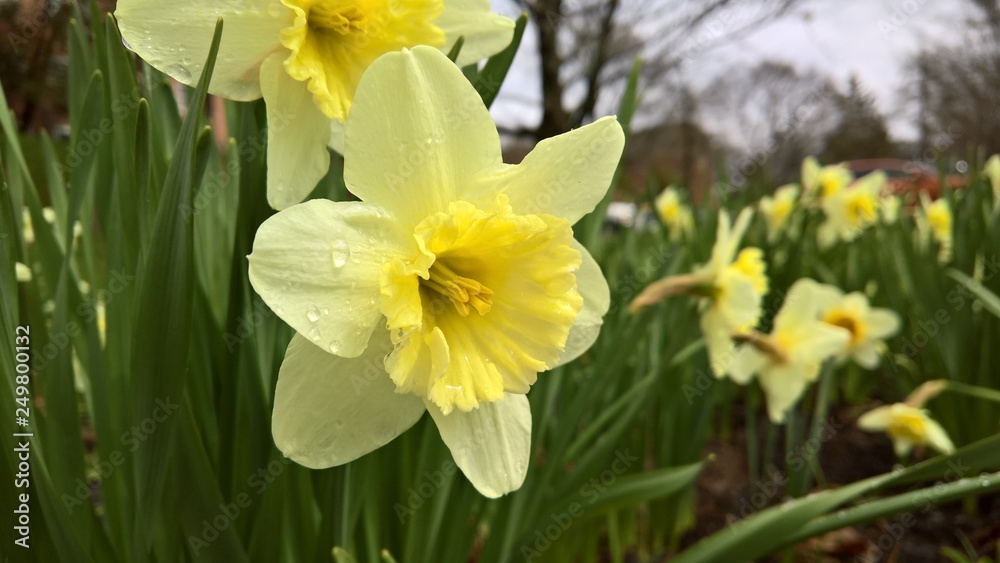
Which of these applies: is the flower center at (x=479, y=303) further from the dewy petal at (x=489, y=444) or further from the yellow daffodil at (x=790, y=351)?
the yellow daffodil at (x=790, y=351)

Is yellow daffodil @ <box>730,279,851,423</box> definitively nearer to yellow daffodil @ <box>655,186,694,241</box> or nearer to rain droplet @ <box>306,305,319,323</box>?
rain droplet @ <box>306,305,319,323</box>

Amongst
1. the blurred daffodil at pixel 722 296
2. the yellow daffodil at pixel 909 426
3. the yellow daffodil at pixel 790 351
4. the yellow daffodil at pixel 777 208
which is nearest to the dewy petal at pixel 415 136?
the blurred daffodil at pixel 722 296

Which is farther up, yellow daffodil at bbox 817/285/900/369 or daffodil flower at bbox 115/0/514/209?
daffodil flower at bbox 115/0/514/209

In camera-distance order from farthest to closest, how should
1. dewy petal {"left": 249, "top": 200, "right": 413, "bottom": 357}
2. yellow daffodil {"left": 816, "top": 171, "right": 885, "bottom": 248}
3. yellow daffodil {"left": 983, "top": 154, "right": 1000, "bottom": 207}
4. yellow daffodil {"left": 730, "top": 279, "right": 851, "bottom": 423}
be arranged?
yellow daffodil {"left": 816, "top": 171, "right": 885, "bottom": 248} < yellow daffodil {"left": 983, "top": 154, "right": 1000, "bottom": 207} < yellow daffodil {"left": 730, "top": 279, "right": 851, "bottom": 423} < dewy petal {"left": 249, "top": 200, "right": 413, "bottom": 357}

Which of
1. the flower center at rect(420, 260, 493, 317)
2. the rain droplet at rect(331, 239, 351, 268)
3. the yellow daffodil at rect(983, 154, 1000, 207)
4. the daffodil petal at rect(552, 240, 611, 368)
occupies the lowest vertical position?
the yellow daffodil at rect(983, 154, 1000, 207)

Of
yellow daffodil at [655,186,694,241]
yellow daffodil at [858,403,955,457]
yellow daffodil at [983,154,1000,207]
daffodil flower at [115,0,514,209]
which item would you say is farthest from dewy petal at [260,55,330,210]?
yellow daffodil at [655,186,694,241]

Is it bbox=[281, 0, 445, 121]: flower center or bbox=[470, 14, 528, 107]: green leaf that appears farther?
bbox=[470, 14, 528, 107]: green leaf

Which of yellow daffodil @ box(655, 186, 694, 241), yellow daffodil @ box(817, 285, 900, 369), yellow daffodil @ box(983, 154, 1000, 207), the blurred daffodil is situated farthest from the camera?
yellow daffodil @ box(655, 186, 694, 241)

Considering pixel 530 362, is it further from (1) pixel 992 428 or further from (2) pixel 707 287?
(1) pixel 992 428
